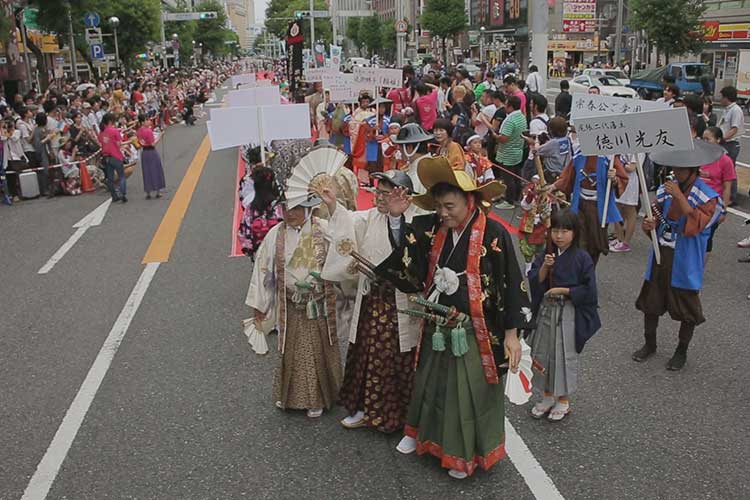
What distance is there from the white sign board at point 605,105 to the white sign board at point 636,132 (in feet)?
0.76

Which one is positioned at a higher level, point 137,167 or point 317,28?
point 317,28

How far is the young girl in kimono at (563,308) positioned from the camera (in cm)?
441

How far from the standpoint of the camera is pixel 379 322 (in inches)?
167

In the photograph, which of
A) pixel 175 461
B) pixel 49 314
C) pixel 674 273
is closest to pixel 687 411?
pixel 674 273

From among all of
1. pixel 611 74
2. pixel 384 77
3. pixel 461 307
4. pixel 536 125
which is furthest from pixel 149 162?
pixel 611 74

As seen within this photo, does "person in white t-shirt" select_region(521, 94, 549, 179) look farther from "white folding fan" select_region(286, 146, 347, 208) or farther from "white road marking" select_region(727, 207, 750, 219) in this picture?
"white folding fan" select_region(286, 146, 347, 208)

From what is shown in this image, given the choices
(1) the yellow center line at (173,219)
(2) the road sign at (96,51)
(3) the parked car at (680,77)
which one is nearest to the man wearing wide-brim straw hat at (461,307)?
(1) the yellow center line at (173,219)

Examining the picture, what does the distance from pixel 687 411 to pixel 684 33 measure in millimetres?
29315

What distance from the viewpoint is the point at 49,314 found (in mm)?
7035

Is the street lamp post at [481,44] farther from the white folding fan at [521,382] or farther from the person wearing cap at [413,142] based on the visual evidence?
the white folding fan at [521,382]

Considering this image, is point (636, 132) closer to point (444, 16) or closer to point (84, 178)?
point (84, 178)

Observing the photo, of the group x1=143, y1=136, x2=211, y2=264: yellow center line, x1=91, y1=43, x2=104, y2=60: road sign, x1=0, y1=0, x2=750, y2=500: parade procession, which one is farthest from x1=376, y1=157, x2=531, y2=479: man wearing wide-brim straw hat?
x1=91, y1=43, x2=104, y2=60: road sign

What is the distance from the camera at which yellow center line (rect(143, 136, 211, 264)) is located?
906 cm

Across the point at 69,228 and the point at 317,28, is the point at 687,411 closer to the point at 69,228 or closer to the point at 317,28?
the point at 69,228
